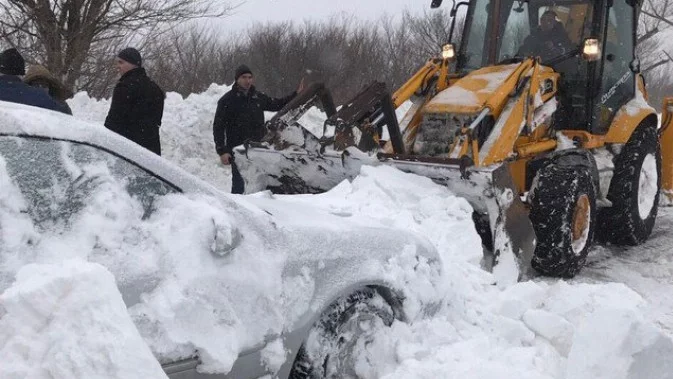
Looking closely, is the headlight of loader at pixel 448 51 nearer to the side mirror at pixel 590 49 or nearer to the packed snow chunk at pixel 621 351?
the side mirror at pixel 590 49

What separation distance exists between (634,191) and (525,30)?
196cm

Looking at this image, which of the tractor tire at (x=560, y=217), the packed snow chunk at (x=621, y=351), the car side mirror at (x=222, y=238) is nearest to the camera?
the car side mirror at (x=222, y=238)

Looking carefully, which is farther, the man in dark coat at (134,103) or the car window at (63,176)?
the man in dark coat at (134,103)

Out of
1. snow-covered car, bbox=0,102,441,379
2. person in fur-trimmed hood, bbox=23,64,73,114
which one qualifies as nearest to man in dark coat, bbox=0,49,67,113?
person in fur-trimmed hood, bbox=23,64,73,114

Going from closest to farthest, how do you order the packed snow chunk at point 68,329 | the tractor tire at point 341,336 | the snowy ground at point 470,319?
the packed snow chunk at point 68,329
the snowy ground at point 470,319
the tractor tire at point 341,336

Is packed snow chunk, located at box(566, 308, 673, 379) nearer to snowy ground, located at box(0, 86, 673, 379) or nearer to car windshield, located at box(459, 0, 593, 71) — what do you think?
snowy ground, located at box(0, 86, 673, 379)

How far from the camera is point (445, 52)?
747 centimetres

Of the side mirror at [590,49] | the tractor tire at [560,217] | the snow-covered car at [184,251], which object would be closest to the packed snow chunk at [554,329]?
the snow-covered car at [184,251]

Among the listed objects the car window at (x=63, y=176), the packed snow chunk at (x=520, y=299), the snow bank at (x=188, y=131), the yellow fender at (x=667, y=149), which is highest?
the car window at (x=63, y=176)

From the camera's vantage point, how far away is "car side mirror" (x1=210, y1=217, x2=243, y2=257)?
2.78 metres

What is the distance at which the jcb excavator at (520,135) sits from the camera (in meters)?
5.76

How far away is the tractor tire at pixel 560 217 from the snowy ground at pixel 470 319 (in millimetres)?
210

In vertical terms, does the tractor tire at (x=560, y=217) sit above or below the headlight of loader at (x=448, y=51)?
below

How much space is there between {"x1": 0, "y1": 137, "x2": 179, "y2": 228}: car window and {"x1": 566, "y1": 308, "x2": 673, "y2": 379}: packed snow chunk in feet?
7.22
